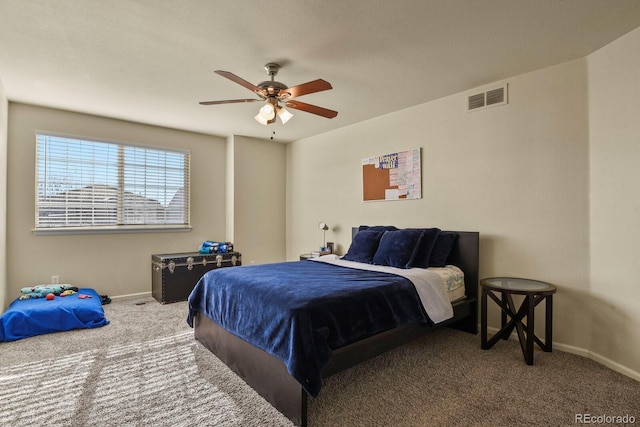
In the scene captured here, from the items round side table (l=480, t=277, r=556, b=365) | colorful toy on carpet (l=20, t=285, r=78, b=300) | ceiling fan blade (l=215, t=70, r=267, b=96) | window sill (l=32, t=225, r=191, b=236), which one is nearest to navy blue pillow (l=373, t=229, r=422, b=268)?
round side table (l=480, t=277, r=556, b=365)

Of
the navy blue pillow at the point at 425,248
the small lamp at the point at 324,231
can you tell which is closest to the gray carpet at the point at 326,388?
the navy blue pillow at the point at 425,248

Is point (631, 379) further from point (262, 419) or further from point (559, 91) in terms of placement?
point (262, 419)

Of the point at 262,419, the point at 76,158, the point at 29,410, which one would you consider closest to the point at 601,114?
the point at 262,419

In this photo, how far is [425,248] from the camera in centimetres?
329

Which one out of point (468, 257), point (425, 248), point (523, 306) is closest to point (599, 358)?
point (523, 306)

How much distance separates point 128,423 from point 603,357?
3456 millimetres

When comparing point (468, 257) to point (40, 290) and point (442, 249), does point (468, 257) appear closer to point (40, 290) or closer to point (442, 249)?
point (442, 249)

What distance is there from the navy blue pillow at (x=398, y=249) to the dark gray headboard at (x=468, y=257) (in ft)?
1.46

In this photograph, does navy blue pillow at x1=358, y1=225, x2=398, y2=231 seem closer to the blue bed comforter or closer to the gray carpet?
the blue bed comforter

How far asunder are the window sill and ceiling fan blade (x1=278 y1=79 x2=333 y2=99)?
319cm

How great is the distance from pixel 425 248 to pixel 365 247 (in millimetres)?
686

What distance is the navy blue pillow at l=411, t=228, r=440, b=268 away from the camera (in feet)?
10.5

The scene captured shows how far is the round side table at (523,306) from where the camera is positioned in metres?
2.53

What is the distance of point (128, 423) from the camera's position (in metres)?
1.82
